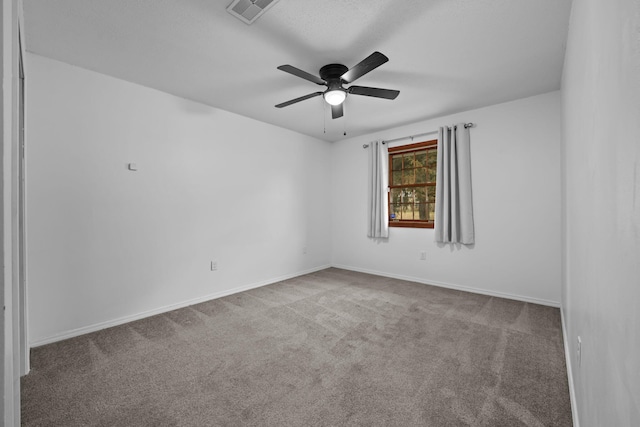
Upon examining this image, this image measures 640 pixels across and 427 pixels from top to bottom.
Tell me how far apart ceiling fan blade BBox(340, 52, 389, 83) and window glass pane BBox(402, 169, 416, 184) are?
8.22 feet

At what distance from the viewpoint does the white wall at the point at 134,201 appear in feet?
7.98

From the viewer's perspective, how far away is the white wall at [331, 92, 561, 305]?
10.7ft

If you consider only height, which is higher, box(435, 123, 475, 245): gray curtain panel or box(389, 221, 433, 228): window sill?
box(435, 123, 475, 245): gray curtain panel

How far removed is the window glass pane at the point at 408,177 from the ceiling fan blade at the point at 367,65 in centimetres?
250

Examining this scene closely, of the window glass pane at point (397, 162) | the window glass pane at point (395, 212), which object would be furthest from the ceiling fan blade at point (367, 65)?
the window glass pane at point (395, 212)

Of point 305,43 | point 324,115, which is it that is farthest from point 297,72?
point 324,115

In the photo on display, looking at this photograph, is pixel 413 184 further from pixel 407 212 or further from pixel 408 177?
pixel 407 212

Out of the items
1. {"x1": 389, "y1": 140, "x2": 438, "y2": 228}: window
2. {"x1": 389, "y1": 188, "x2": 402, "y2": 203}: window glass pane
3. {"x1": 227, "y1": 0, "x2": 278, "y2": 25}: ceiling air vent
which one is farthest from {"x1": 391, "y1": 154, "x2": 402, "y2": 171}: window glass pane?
{"x1": 227, "y1": 0, "x2": 278, "y2": 25}: ceiling air vent

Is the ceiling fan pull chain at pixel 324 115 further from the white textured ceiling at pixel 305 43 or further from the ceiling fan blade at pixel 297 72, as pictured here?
the ceiling fan blade at pixel 297 72

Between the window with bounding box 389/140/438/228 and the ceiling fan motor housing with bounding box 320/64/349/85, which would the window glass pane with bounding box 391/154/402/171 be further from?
the ceiling fan motor housing with bounding box 320/64/349/85

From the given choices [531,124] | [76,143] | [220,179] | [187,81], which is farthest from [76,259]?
[531,124]

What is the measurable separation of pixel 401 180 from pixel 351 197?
39.3 inches

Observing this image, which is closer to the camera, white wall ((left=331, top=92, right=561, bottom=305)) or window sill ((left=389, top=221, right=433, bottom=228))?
white wall ((left=331, top=92, right=561, bottom=305))

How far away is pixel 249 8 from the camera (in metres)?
1.83
